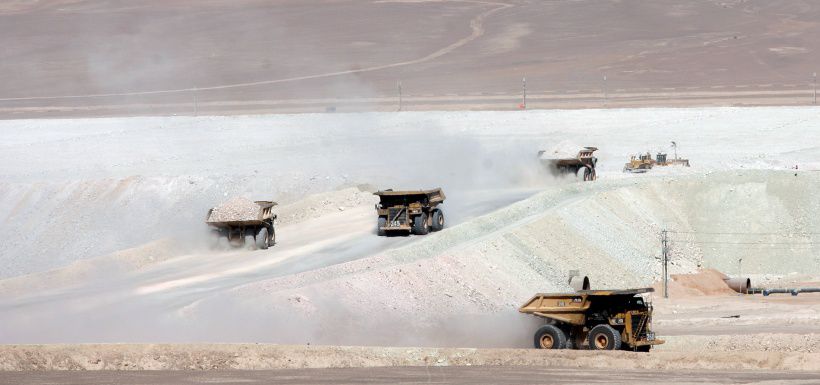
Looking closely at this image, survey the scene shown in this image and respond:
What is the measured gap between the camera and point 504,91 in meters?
91.4

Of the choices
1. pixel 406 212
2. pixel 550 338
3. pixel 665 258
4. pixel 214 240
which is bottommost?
pixel 550 338

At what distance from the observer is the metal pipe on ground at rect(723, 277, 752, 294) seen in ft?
154

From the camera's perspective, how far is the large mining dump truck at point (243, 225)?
1672 inches

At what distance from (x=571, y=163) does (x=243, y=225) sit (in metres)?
15.7

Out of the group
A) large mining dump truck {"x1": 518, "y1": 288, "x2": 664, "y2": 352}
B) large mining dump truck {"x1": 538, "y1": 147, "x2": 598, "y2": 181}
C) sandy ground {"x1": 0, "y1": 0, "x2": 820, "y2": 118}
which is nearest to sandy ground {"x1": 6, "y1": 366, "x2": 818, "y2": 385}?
large mining dump truck {"x1": 518, "y1": 288, "x2": 664, "y2": 352}

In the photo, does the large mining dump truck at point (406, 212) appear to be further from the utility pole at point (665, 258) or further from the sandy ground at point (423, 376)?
the sandy ground at point (423, 376)

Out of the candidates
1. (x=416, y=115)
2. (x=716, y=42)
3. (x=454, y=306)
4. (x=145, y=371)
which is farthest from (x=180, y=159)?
(x=716, y=42)

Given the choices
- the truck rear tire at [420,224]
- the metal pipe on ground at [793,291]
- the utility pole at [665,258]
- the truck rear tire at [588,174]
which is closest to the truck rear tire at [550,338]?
the truck rear tire at [420,224]

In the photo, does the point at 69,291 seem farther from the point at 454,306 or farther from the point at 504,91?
the point at 504,91

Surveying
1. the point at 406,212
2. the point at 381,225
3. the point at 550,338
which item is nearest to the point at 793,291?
the point at 406,212

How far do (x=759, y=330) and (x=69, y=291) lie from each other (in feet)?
58.3

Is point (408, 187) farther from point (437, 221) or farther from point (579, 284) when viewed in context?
point (579, 284)

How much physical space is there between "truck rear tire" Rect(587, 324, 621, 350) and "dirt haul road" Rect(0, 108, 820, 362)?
2.18m

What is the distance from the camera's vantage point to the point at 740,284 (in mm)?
47000
